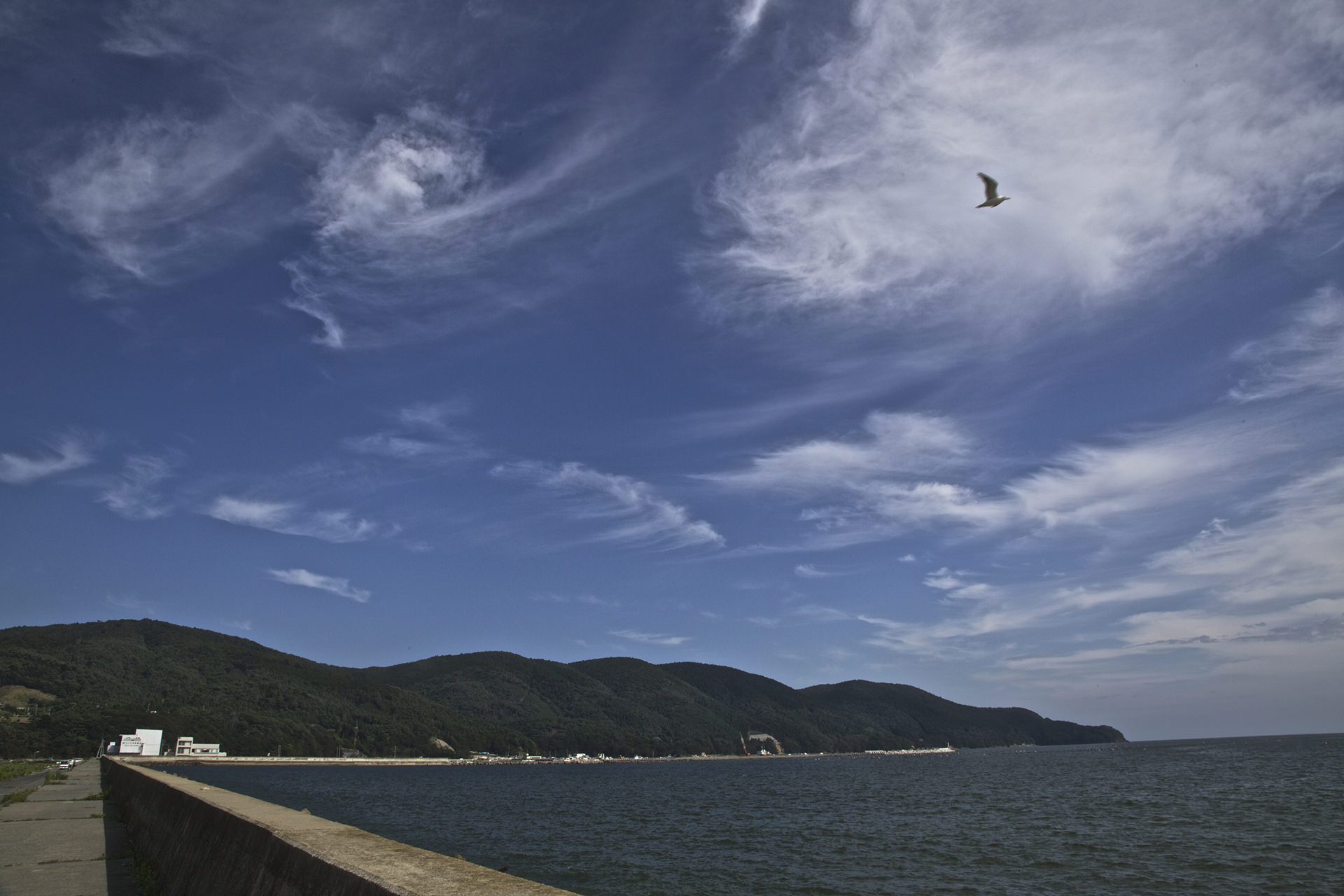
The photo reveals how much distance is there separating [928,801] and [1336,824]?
27.4m

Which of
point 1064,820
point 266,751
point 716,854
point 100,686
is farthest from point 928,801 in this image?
point 100,686

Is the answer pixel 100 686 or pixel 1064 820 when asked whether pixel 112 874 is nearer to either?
pixel 1064 820

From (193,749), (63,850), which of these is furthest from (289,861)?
(193,749)

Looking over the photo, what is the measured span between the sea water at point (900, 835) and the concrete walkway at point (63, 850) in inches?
522

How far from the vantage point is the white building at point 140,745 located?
139625 millimetres

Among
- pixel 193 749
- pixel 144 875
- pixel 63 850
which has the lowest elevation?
pixel 193 749

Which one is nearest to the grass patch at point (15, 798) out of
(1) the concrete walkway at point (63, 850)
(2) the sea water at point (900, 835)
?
(1) the concrete walkway at point (63, 850)

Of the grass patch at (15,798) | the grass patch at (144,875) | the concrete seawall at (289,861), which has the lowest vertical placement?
the grass patch at (15,798)

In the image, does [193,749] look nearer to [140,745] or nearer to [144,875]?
[140,745]

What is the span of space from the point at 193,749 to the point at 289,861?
199m

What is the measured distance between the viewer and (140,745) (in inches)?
5576

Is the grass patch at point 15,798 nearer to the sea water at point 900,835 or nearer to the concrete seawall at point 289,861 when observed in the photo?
the sea water at point 900,835

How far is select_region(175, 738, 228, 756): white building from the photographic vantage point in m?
164

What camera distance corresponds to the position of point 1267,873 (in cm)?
2792
